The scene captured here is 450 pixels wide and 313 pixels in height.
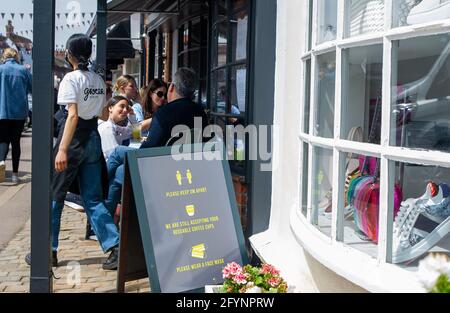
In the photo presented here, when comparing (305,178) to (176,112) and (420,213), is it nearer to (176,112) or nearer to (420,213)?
(420,213)

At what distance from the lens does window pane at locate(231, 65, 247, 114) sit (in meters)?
5.36

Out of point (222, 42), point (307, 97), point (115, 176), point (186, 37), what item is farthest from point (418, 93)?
point (186, 37)

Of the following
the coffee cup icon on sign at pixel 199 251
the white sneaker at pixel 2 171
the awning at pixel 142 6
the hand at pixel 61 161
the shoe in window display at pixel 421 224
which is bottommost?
the coffee cup icon on sign at pixel 199 251

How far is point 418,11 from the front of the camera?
2.51 metres

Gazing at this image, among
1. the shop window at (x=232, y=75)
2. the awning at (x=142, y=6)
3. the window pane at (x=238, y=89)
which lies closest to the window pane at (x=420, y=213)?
the shop window at (x=232, y=75)

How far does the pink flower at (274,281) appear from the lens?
10.2 ft

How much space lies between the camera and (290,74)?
378 centimetres

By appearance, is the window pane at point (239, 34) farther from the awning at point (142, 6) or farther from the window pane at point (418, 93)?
the awning at point (142, 6)

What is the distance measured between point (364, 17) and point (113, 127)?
3.52 metres

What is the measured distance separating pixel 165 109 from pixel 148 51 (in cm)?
1082

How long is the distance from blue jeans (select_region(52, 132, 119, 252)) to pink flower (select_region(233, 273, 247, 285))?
6.74 ft

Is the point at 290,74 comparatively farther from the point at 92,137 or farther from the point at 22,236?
the point at 22,236

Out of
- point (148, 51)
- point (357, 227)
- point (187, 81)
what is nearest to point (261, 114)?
point (187, 81)

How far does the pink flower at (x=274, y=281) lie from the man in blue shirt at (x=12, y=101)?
6.93 meters
